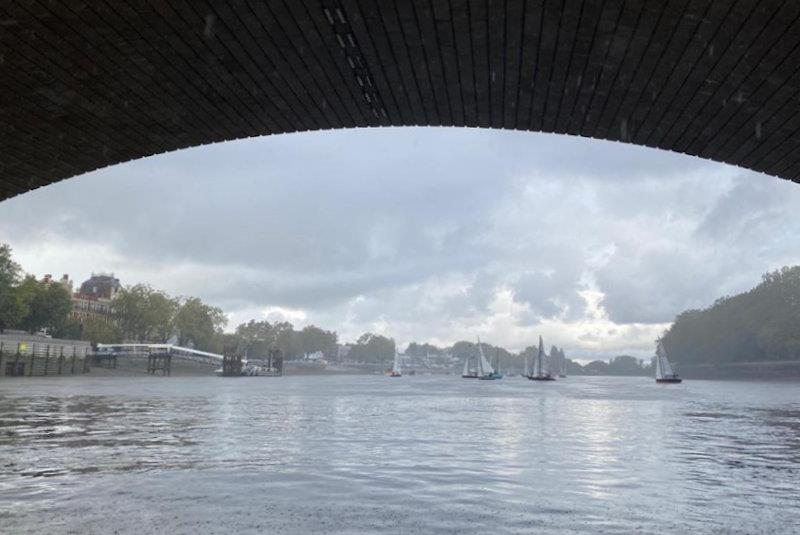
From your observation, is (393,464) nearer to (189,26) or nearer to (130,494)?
(130,494)

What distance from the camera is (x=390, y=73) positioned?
11.8 metres

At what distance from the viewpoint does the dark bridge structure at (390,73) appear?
9.63 meters

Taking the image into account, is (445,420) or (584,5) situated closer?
(584,5)

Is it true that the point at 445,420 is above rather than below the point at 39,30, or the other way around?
below

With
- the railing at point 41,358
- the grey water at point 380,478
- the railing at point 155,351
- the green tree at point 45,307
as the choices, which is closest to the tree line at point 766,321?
the railing at point 155,351

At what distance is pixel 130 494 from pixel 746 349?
682 feet

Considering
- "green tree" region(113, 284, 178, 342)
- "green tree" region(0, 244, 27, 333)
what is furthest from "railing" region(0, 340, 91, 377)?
"green tree" region(113, 284, 178, 342)

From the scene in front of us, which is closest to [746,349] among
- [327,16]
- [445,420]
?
[445,420]

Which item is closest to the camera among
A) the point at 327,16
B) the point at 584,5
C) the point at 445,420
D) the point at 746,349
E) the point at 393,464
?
the point at 584,5

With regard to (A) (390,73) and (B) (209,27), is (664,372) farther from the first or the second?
(B) (209,27)

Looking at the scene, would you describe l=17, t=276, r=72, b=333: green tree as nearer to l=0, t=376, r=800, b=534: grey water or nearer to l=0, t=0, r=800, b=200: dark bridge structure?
l=0, t=376, r=800, b=534: grey water

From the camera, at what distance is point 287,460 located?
67.8 ft

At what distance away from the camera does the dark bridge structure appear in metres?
9.63

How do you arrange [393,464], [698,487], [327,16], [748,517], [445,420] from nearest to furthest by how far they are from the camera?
[327,16]
[748,517]
[698,487]
[393,464]
[445,420]
